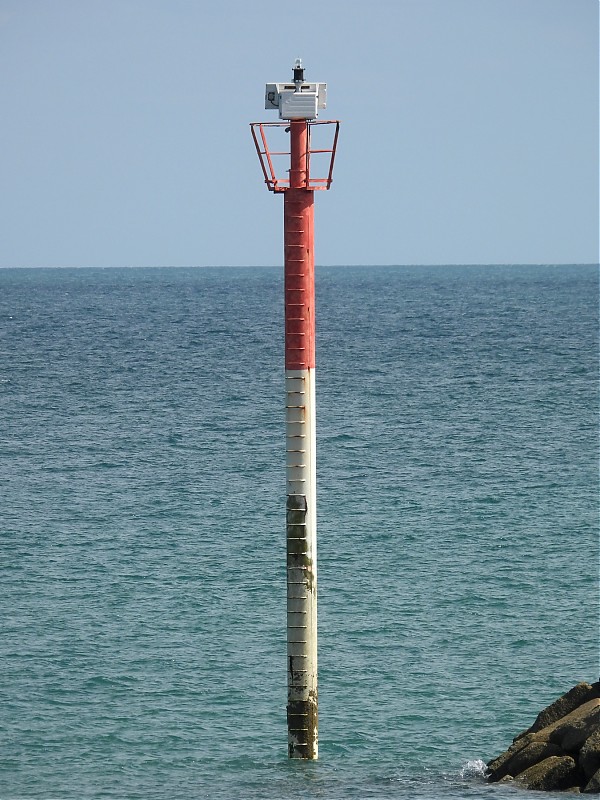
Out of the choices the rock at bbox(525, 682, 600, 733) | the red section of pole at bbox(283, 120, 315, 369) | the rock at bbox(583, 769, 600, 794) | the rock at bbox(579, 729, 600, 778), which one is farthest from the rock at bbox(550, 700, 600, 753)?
the red section of pole at bbox(283, 120, 315, 369)

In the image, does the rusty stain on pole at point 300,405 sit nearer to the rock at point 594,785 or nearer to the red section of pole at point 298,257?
the red section of pole at point 298,257

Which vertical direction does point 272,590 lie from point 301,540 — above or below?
below

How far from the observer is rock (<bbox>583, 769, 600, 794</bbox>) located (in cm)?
1984

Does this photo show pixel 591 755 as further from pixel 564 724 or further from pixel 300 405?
pixel 300 405

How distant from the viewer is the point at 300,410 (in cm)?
2270

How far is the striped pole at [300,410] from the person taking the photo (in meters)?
22.7

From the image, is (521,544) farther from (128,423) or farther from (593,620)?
(128,423)

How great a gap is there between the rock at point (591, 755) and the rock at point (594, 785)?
207mm

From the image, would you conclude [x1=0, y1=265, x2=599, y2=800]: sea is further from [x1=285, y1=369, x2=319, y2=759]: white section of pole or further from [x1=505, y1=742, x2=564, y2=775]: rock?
[x1=285, y1=369, x2=319, y2=759]: white section of pole

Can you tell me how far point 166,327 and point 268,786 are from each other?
406 feet

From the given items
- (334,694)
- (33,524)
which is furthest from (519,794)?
(33,524)

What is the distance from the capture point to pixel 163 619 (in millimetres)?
32500

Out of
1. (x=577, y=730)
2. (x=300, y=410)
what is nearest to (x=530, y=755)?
(x=577, y=730)

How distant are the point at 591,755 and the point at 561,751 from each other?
1157mm
